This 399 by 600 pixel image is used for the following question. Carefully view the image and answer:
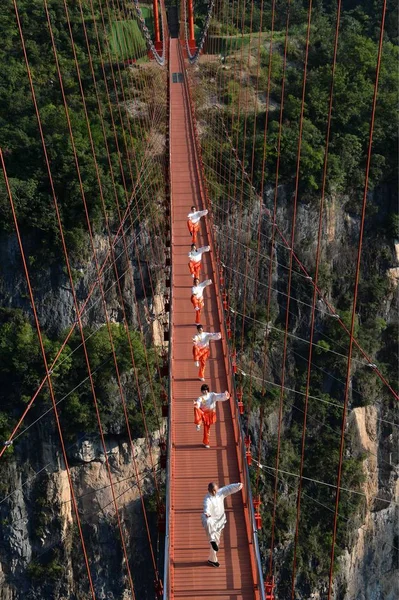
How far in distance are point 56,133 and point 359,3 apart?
47.1 feet

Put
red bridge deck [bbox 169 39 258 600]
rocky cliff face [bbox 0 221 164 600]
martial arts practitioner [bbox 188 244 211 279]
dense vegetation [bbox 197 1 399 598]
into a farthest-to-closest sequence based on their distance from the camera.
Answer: dense vegetation [bbox 197 1 399 598] < rocky cliff face [bbox 0 221 164 600] < martial arts practitioner [bbox 188 244 211 279] < red bridge deck [bbox 169 39 258 600]

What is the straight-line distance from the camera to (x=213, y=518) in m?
7.24

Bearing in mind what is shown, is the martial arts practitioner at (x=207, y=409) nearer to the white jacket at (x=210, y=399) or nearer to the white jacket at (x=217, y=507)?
the white jacket at (x=210, y=399)

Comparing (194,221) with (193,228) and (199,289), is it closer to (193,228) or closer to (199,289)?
(193,228)

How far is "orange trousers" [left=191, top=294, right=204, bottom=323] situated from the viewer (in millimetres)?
11195

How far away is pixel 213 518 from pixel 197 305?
4389 mm

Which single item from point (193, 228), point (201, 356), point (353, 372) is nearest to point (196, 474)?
point (201, 356)

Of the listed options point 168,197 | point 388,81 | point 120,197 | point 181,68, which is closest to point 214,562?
point 168,197

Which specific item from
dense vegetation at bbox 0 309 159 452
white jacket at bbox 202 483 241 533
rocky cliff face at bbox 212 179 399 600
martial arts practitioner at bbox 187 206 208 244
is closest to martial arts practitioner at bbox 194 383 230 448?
white jacket at bbox 202 483 241 533

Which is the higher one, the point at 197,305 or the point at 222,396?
the point at 222,396

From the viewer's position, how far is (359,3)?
Result: 96.0ft

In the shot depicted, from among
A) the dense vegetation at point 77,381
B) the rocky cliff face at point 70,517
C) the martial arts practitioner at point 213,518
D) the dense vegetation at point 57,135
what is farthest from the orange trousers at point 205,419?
the dense vegetation at point 57,135

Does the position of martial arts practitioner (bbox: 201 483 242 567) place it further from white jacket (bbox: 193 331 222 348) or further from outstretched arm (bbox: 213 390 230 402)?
white jacket (bbox: 193 331 222 348)

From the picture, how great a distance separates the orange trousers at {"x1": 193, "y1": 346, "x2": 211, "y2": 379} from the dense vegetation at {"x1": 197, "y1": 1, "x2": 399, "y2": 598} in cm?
842
